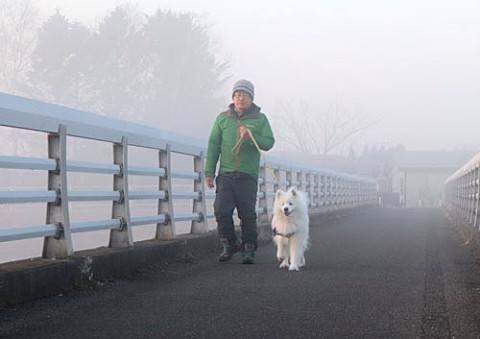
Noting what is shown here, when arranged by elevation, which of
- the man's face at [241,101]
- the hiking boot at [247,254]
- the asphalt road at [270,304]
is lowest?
the asphalt road at [270,304]

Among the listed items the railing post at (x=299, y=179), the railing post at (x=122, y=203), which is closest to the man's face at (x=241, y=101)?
the railing post at (x=122, y=203)

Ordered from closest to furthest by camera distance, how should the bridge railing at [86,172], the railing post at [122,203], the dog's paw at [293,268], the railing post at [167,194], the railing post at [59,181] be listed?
the bridge railing at [86,172], the railing post at [59,181], the railing post at [122,203], the dog's paw at [293,268], the railing post at [167,194]

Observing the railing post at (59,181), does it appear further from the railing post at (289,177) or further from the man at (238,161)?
the railing post at (289,177)

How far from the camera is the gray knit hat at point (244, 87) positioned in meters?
8.68

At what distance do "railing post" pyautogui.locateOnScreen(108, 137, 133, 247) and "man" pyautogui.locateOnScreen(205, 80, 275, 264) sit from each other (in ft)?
4.88

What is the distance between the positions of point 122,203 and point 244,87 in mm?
2117

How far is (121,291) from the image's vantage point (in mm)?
6406

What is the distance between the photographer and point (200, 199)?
10664mm

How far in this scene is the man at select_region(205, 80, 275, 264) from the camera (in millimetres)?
8781

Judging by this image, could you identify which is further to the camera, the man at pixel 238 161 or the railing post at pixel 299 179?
the railing post at pixel 299 179

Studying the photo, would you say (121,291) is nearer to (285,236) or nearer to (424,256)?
(285,236)

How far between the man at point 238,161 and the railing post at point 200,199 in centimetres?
145

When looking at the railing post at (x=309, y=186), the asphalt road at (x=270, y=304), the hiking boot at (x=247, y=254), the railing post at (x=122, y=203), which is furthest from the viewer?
the railing post at (x=309, y=186)

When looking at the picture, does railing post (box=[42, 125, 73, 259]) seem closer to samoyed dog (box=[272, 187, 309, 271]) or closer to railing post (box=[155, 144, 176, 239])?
railing post (box=[155, 144, 176, 239])
